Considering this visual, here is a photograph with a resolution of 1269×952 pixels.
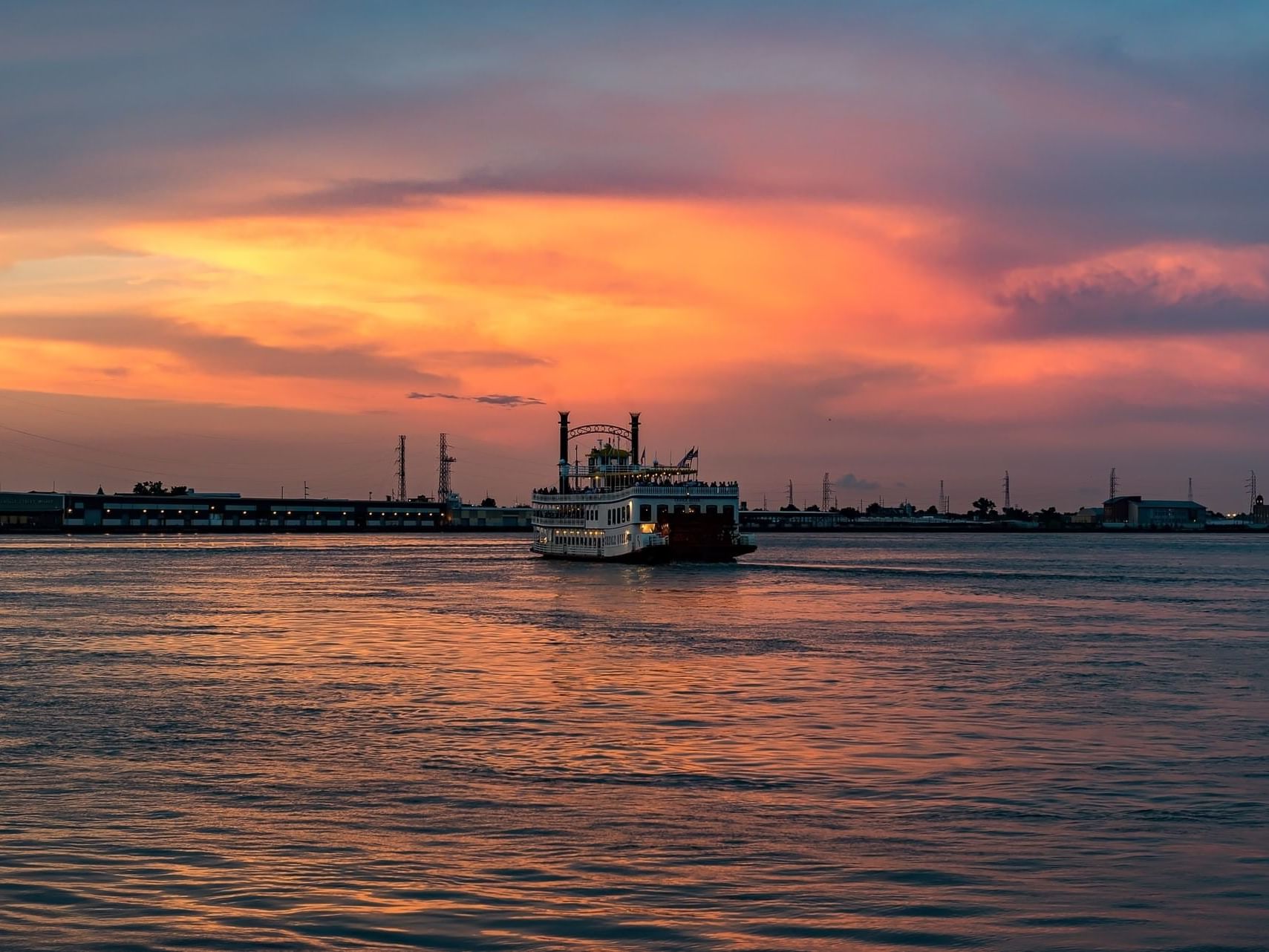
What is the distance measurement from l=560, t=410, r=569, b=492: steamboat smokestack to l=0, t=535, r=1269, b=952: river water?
93.7 meters

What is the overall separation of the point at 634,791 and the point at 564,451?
5630 inches

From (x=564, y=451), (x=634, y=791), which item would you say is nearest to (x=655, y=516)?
(x=564, y=451)

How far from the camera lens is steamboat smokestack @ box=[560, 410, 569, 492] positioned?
5940 inches

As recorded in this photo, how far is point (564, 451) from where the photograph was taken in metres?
166

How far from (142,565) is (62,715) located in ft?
380

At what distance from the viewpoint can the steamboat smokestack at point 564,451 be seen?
151 meters

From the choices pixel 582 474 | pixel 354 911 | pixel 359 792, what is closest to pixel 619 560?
pixel 582 474

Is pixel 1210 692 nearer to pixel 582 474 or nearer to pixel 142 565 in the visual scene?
pixel 582 474

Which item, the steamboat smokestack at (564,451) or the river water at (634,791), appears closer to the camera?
the river water at (634,791)

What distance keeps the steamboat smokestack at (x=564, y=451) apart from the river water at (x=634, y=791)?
307ft

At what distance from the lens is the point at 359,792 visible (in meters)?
23.0

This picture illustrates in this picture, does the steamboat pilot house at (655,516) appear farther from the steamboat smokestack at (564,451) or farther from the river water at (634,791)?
the river water at (634,791)

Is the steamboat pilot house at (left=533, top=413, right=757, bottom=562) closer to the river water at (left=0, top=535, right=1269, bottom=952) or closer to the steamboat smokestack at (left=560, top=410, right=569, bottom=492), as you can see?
the steamboat smokestack at (left=560, top=410, right=569, bottom=492)

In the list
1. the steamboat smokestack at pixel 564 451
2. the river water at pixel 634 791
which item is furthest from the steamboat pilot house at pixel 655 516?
the river water at pixel 634 791
